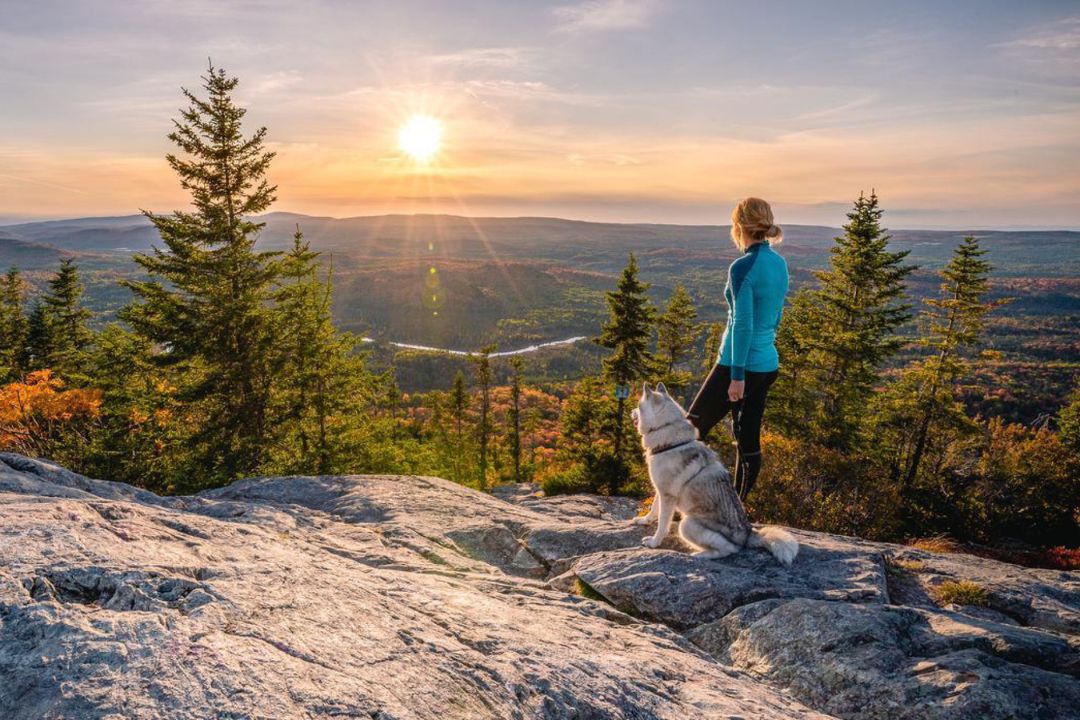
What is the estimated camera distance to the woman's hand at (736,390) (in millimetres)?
5625

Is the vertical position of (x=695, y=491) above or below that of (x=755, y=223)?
below

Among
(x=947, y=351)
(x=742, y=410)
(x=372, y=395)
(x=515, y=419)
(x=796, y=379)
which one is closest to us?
(x=742, y=410)

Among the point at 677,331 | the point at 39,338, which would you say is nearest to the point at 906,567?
the point at 677,331

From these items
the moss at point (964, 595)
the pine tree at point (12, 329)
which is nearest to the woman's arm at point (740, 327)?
the moss at point (964, 595)

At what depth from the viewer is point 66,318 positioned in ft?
109

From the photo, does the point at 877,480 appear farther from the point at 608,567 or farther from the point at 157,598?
the point at 157,598

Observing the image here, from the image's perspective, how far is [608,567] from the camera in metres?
5.48

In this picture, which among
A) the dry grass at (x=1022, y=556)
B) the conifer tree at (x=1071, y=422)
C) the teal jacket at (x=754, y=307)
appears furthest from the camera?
the conifer tree at (x=1071, y=422)

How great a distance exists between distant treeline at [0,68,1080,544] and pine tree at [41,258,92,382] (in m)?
5.53

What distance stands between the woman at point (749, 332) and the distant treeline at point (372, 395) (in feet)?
21.4

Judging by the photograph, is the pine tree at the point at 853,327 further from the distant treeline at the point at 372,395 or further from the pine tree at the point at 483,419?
the pine tree at the point at 483,419

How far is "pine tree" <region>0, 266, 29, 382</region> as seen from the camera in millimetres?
29975

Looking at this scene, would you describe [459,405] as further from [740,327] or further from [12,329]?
[740,327]

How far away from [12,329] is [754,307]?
44396 mm
